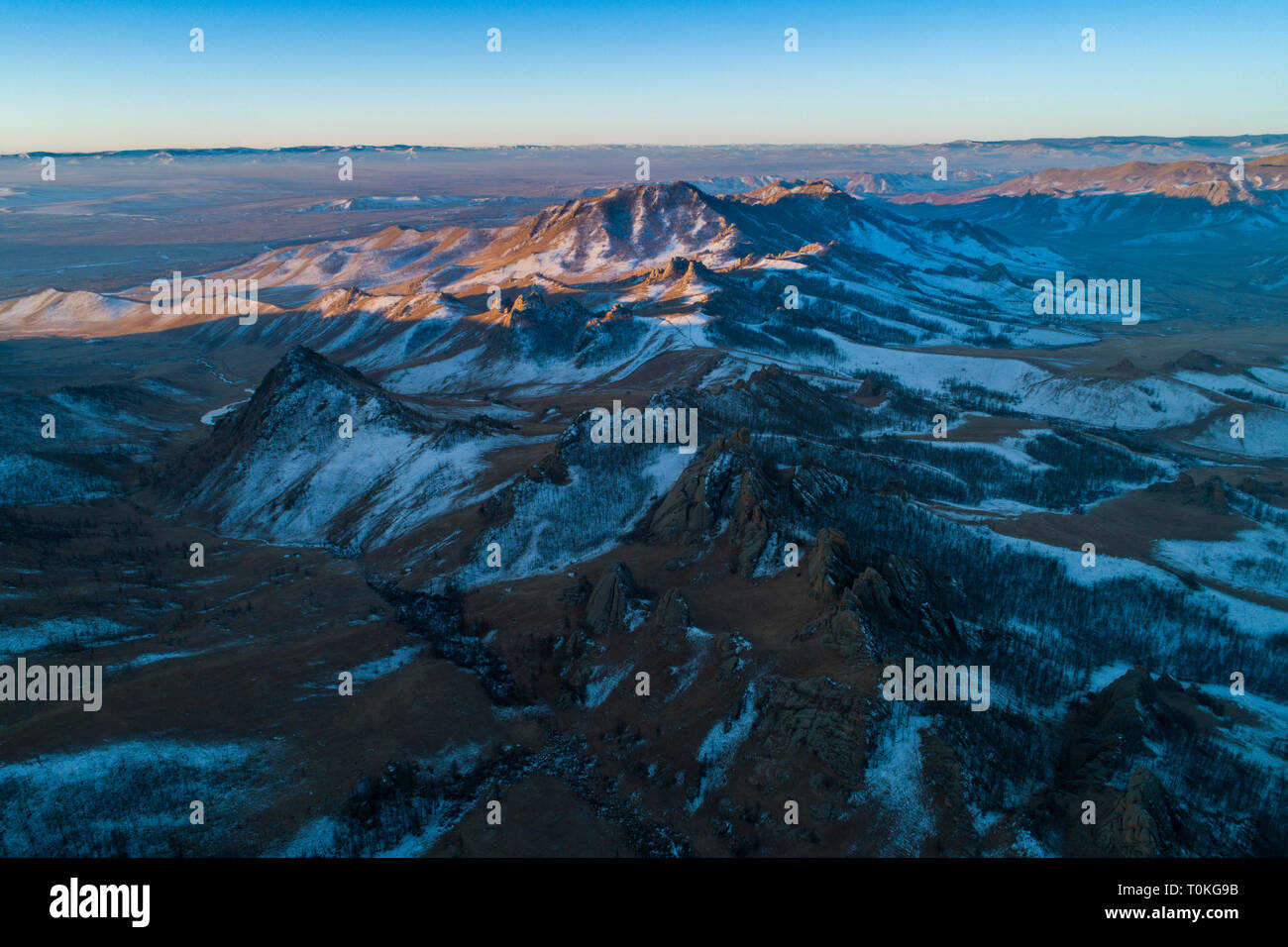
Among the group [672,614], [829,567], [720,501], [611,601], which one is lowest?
[611,601]

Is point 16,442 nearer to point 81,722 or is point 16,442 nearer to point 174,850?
point 81,722

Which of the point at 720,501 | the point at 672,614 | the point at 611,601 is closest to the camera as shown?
the point at 672,614

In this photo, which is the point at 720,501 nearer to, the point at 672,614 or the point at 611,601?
the point at 611,601

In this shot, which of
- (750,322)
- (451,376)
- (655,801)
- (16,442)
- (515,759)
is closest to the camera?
(655,801)

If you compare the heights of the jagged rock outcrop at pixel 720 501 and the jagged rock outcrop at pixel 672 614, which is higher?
the jagged rock outcrop at pixel 720 501

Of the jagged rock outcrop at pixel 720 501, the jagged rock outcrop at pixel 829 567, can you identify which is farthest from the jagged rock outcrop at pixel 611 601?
the jagged rock outcrop at pixel 829 567

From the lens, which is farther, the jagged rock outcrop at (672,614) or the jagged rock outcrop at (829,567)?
the jagged rock outcrop at (672,614)

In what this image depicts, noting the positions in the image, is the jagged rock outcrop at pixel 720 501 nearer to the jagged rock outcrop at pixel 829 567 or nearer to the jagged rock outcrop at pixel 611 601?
the jagged rock outcrop at pixel 829 567

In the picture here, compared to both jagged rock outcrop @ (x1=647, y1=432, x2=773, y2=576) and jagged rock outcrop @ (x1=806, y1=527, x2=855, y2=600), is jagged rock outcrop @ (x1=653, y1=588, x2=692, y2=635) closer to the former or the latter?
jagged rock outcrop @ (x1=647, y1=432, x2=773, y2=576)

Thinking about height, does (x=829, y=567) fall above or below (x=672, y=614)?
above

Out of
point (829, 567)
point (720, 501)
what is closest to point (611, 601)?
point (720, 501)

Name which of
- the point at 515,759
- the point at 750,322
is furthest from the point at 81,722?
the point at 750,322
